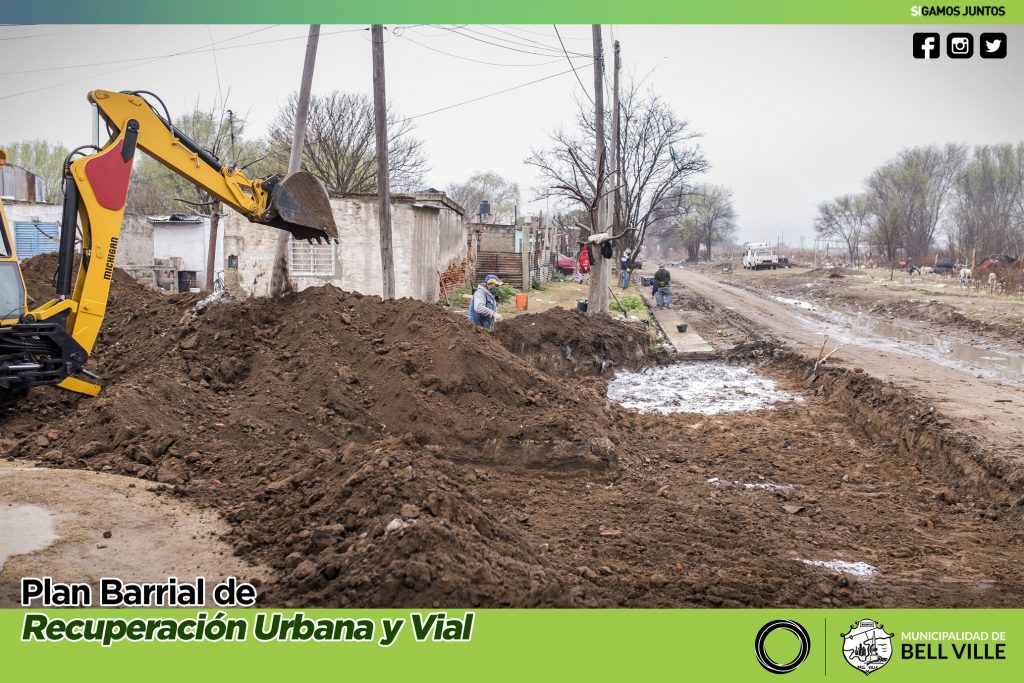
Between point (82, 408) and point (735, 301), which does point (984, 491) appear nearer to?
point (82, 408)

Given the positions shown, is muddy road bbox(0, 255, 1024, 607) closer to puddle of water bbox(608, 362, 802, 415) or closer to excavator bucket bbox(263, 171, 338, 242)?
puddle of water bbox(608, 362, 802, 415)

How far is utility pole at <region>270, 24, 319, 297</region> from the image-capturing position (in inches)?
480

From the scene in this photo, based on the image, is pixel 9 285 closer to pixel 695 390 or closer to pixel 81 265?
pixel 81 265

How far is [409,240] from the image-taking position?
67.4 ft

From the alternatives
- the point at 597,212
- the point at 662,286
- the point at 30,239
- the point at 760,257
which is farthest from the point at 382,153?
the point at 760,257

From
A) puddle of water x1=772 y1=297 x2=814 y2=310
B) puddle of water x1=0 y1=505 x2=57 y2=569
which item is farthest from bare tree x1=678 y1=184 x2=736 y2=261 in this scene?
puddle of water x1=0 y1=505 x2=57 y2=569

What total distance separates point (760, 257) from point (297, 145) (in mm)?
49044

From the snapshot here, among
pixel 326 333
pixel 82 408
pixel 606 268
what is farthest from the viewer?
pixel 606 268

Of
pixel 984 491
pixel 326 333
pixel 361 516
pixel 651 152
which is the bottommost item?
pixel 984 491

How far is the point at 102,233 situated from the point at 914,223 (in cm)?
4910

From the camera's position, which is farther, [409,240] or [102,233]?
[409,240]

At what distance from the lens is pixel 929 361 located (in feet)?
53.2

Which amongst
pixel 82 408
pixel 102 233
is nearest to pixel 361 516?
pixel 82 408

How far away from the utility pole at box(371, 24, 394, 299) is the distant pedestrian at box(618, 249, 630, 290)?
584 inches
